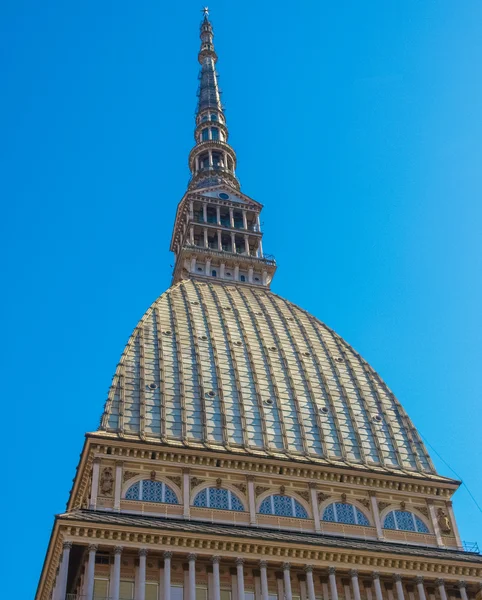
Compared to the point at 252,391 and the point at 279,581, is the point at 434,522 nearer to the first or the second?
the point at 279,581

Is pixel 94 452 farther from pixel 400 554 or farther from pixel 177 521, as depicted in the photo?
pixel 400 554

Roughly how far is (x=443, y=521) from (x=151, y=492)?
18.0m

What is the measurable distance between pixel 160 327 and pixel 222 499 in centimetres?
1598

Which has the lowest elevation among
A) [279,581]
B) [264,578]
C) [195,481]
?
[264,578]

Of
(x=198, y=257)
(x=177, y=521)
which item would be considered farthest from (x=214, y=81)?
(x=177, y=521)

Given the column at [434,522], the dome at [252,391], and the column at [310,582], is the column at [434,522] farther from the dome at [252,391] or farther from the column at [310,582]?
the column at [310,582]

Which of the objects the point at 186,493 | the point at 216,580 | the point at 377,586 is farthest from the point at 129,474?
the point at 377,586

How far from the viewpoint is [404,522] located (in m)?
56.7

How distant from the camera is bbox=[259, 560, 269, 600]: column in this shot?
4853 centimetres

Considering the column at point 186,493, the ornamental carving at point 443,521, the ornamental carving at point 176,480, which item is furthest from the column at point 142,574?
the ornamental carving at point 443,521

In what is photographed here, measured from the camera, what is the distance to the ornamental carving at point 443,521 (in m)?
57.1

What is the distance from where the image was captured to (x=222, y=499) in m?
53.3

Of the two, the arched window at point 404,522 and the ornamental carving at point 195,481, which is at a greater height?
the ornamental carving at point 195,481

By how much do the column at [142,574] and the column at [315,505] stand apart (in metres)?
10.9
